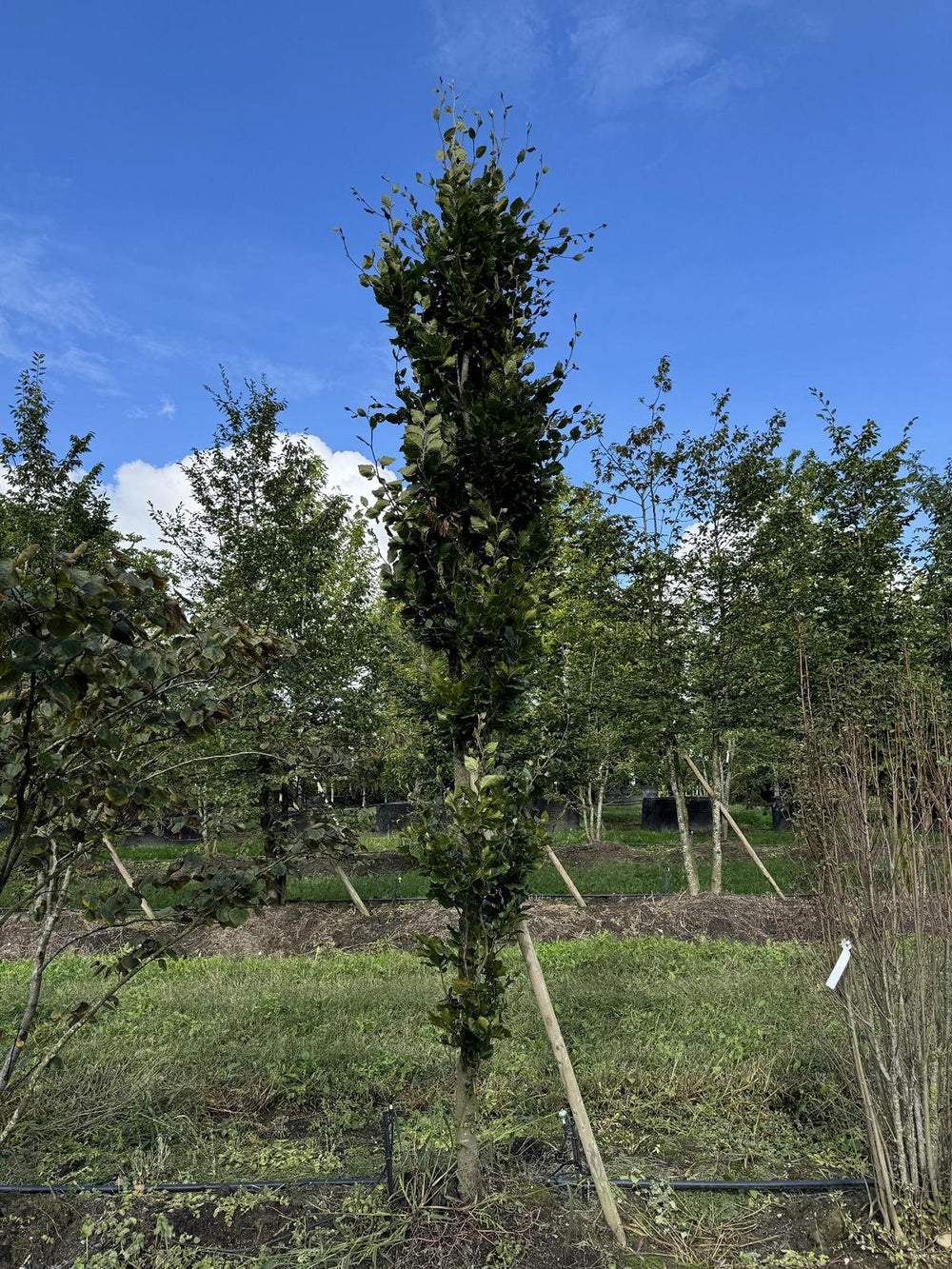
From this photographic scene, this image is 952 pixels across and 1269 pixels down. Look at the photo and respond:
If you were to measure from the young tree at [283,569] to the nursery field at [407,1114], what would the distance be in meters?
3.21

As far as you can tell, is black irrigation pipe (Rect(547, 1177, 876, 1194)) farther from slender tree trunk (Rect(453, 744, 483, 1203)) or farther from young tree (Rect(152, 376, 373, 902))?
young tree (Rect(152, 376, 373, 902))

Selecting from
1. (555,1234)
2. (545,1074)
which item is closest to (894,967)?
(555,1234)

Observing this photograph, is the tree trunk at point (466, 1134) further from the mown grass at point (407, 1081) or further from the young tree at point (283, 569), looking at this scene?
the young tree at point (283, 569)

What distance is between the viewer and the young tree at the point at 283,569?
8.22 metres

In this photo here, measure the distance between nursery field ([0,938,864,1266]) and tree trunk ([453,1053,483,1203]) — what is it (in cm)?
9

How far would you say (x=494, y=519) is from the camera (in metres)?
2.87

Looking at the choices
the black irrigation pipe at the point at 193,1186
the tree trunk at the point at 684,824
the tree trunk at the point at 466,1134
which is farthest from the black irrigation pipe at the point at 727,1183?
the tree trunk at the point at 684,824

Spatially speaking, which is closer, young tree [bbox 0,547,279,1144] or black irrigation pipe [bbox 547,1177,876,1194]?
young tree [bbox 0,547,279,1144]

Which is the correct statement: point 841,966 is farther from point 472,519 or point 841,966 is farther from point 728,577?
point 728,577

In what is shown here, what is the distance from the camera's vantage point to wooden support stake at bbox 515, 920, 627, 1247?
264cm

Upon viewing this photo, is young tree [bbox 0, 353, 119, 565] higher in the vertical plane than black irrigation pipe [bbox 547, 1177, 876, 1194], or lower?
higher

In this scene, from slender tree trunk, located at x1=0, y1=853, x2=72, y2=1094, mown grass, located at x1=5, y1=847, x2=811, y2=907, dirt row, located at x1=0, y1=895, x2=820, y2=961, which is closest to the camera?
slender tree trunk, located at x1=0, y1=853, x2=72, y2=1094

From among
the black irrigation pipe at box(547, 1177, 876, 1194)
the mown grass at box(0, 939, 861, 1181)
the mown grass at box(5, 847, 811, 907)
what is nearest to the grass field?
the mown grass at box(5, 847, 811, 907)

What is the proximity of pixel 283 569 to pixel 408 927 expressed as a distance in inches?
162
